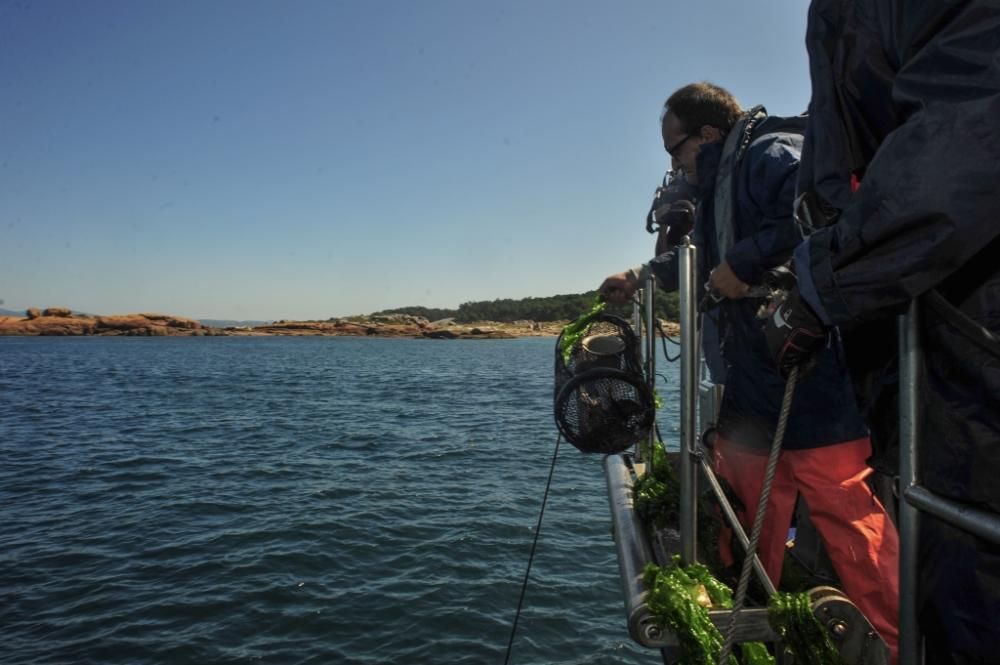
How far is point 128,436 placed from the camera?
16.8 m

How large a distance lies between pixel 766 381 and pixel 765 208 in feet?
2.82

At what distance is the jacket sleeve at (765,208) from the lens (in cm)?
289

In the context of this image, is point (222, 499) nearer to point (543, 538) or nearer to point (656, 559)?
point (543, 538)

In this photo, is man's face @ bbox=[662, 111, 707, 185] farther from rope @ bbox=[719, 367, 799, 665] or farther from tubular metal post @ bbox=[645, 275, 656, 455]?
rope @ bbox=[719, 367, 799, 665]

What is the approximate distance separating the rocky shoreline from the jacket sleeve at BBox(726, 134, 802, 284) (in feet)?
297

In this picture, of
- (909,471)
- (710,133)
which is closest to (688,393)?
(909,471)

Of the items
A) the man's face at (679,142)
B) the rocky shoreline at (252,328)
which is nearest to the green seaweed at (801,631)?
the man's face at (679,142)

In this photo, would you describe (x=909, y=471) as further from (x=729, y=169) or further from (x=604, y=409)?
(x=604, y=409)

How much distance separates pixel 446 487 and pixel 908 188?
10664 millimetres

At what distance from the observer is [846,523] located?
117 inches

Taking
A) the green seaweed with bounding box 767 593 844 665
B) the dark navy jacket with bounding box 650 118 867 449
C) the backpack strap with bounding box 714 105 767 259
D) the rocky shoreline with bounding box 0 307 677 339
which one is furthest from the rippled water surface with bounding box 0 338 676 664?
the rocky shoreline with bounding box 0 307 677 339

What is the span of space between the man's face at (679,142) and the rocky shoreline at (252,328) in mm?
89881

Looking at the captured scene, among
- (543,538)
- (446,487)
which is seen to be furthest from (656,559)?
(446,487)

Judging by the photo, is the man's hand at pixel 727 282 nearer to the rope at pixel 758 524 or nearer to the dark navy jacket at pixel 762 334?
the dark navy jacket at pixel 762 334
